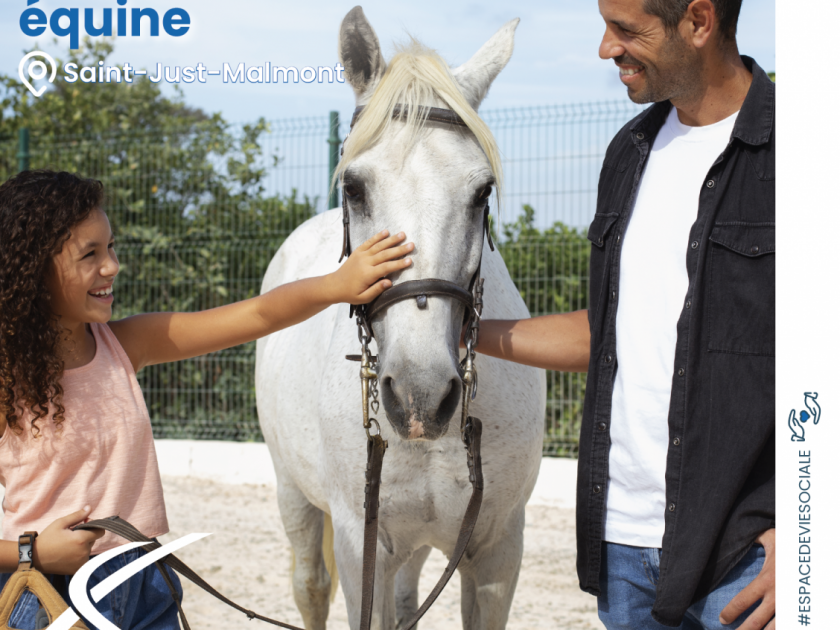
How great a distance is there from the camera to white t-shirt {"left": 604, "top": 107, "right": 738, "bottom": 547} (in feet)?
5.25

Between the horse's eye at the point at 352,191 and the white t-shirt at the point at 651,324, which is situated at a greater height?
the horse's eye at the point at 352,191

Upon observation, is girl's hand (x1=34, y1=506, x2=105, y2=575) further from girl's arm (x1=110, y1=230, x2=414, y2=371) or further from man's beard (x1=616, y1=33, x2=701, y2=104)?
man's beard (x1=616, y1=33, x2=701, y2=104)

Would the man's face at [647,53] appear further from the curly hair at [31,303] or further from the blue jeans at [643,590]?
the curly hair at [31,303]

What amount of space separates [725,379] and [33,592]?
4.72 feet

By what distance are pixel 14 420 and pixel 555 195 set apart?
Answer: 14.5ft

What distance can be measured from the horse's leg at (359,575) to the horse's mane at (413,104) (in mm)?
1072

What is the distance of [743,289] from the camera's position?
151 centimetres

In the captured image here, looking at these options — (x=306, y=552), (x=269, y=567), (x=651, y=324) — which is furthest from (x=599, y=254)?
(x=269, y=567)

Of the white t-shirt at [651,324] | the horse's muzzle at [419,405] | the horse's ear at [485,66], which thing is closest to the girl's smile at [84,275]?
the horse's muzzle at [419,405]

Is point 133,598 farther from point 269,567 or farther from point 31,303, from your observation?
point 269,567

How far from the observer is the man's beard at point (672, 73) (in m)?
1.57

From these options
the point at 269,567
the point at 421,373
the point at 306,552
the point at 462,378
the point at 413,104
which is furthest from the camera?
the point at 269,567

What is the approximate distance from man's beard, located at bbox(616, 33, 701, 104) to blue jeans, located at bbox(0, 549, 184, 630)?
1.50 meters

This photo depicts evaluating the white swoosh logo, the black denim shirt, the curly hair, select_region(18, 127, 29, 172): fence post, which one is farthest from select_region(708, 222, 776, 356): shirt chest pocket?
select_region(18, 127, 29, 172): fence post
